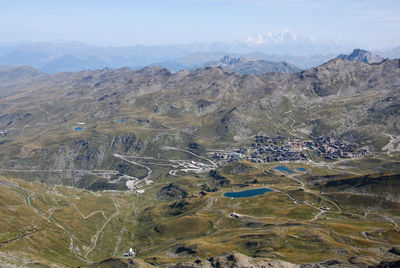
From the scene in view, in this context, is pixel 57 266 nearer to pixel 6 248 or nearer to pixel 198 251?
pixel 6 248

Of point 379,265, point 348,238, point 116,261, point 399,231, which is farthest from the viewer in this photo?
point 399,231

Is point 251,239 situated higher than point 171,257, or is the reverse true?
point 251,239

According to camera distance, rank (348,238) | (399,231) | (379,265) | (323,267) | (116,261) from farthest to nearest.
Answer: (399,231), (348,238), (116,261), (323,267), (379,265)

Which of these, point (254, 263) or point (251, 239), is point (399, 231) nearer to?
point (251, 239)

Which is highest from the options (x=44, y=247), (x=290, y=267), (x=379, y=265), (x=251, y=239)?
(x=379, y=265)

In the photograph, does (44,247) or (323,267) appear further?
(44,247)

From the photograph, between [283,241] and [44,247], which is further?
[44,247]

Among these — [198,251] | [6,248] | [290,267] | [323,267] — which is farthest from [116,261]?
[323,267]

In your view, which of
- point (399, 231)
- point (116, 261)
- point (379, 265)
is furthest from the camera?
point (399, 231)

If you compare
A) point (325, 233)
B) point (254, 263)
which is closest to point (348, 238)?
point (325, 233)
